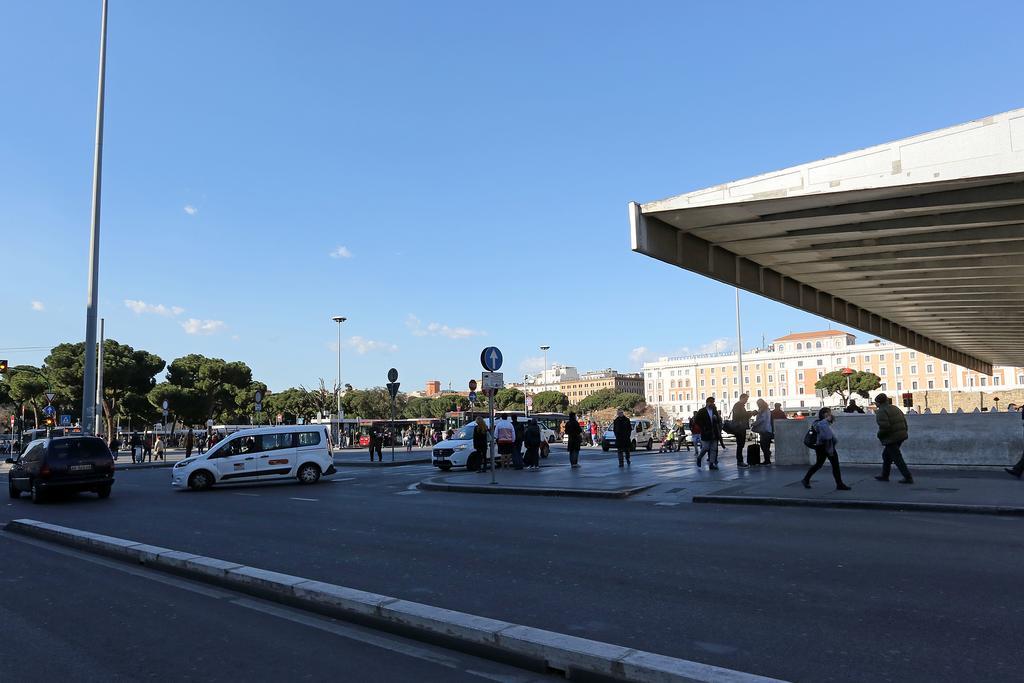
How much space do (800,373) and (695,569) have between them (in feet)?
443

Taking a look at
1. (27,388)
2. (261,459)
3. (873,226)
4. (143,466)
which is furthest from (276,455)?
(27,388)

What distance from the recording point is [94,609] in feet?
21.6

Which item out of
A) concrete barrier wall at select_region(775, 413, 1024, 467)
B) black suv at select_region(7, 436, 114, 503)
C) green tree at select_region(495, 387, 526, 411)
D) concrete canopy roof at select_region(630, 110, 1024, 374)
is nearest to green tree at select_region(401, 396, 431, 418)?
green tree at select_region(495, 387, 526, 411)

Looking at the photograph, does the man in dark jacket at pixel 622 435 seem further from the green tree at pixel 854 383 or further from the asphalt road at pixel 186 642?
the green tree at pixel 854 383

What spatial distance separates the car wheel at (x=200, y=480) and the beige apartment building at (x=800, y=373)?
10888cm

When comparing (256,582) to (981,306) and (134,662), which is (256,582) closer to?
(134,662)

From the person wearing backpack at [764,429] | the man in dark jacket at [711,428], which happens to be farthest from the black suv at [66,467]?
the person wearing backpack at [764,429]

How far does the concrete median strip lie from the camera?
169 inches

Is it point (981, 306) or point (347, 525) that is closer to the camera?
point (347, 525)

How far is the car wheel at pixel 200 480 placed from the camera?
64.8ft

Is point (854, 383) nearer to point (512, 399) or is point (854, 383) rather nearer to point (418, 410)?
point (512, 399)

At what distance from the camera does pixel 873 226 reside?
55.6 feet

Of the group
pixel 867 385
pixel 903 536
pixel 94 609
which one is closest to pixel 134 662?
pixel 94 609

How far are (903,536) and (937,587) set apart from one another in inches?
114
